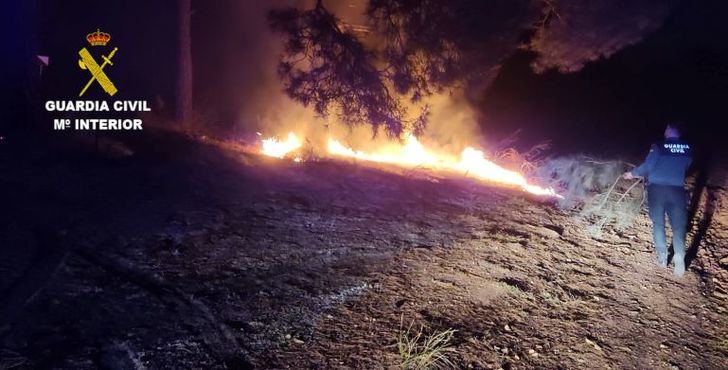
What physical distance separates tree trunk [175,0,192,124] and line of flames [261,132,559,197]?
2363 mm

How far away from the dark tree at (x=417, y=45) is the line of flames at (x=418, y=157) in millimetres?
1720

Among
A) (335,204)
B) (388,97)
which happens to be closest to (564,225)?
(335,204)

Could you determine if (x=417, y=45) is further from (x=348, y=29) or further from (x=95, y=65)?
(x=95, y=65)

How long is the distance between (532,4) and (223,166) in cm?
788

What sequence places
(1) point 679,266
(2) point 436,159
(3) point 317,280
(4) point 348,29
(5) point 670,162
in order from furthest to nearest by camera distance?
(2) point 436,159, (4) point 348,29, (5) point 670,162, (1) point 679,266, (3) point 317,280

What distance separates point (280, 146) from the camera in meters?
13.1

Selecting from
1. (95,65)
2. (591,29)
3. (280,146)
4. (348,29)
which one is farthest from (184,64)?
(591,29)

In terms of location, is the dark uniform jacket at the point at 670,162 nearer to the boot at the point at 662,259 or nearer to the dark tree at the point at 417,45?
the boot at the point at 662,259

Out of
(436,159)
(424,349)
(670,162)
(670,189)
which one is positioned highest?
(670,162)

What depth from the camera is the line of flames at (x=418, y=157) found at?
11420 millimetres

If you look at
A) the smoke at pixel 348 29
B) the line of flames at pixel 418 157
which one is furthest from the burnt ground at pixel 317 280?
the smoke at pixel 348 29

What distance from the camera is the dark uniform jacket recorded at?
6.09m

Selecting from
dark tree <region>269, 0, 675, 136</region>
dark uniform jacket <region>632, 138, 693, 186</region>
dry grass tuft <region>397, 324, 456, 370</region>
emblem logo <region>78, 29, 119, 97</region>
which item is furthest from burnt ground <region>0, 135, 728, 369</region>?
emblem logo <region>78, 29, 119, 97</region>

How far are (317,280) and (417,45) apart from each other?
7020mm
